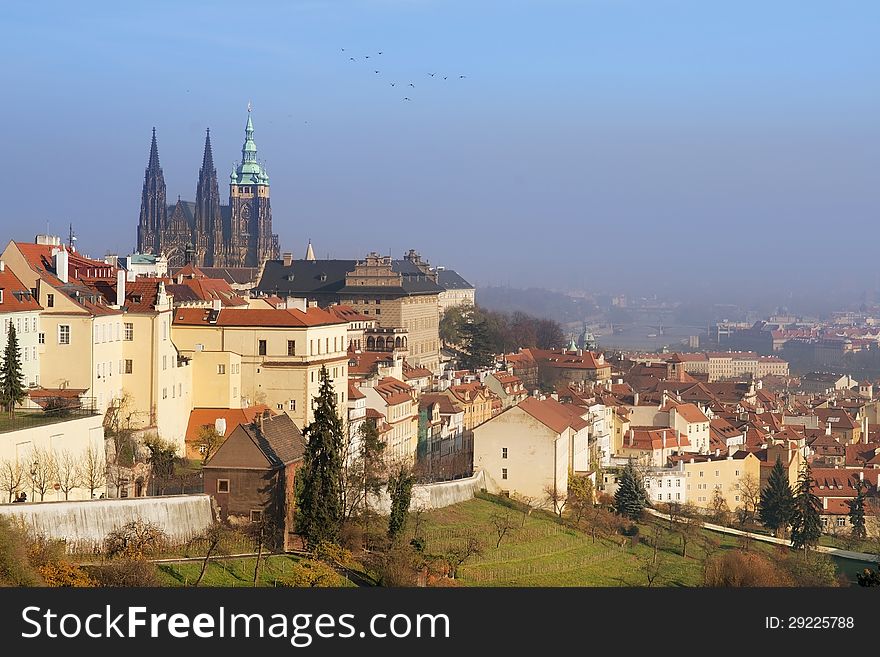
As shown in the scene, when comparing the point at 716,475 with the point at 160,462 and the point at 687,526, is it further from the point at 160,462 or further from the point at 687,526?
the point at 160,462

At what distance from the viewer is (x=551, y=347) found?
126m

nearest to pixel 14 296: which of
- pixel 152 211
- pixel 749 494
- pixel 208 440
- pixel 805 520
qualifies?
pixel 208 440

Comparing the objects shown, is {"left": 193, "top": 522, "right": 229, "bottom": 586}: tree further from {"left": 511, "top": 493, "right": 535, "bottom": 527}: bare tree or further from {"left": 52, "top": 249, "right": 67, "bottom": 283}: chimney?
{"left": 511, "top": 493, "right": 535, "bottom": 527}: bare tree

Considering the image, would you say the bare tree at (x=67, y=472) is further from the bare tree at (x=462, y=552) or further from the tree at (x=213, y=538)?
the bare tree at (x=462, y=552)

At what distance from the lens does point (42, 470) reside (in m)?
33.8

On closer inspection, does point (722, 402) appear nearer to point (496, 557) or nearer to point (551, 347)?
point (551, 347)

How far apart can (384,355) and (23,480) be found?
40.4 meters

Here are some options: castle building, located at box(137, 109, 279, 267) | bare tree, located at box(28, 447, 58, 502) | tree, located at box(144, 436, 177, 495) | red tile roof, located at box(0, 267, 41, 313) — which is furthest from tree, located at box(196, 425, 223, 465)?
castle building, located at box(137, 109, 279, 267)

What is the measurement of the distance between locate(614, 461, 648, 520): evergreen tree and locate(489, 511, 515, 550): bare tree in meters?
8.53

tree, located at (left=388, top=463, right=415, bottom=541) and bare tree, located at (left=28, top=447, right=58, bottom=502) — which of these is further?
tree, located at (left=388, top=463, right=415, bottom=541)

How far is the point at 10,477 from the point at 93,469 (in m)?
3.46

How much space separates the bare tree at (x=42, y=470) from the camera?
3353 centimetres

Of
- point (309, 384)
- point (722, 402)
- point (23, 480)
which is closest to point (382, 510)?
point (309, 384)

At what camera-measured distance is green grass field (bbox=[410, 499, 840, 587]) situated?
42.1m
